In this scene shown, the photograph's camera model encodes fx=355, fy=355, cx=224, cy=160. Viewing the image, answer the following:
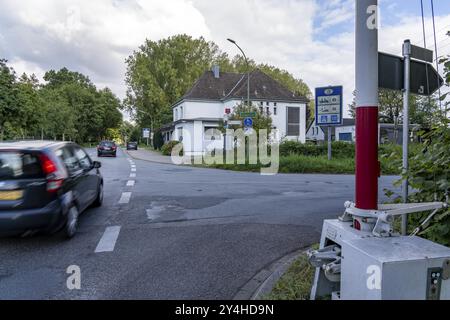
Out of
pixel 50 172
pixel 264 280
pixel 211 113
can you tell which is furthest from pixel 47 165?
pixel 211 113

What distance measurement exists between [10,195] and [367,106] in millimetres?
4726

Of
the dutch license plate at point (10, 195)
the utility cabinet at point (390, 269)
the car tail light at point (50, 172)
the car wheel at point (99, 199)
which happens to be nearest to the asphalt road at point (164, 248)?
the car wheel at point (99, 199)

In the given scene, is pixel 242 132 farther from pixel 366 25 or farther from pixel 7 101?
pixel 7 101

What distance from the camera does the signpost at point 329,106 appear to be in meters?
18.7

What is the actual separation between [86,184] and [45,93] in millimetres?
67750

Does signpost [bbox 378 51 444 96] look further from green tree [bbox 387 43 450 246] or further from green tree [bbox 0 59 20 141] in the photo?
green tree [bbox 0 59 20 141]

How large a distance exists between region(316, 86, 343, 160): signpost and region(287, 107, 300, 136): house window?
20784mm

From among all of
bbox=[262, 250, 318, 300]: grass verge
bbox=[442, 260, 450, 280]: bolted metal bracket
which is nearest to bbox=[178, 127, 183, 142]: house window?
bbox=[262, 250, 318, 300]: grass verge

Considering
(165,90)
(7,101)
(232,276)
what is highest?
(165,90)

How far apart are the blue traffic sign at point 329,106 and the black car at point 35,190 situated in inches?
613

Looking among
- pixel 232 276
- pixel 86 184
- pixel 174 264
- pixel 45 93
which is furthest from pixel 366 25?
pixel 45 93

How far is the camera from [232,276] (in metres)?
4.19

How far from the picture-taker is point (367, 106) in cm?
317

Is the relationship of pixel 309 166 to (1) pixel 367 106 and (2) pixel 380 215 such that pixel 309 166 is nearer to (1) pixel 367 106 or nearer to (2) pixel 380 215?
(1) pixel 367 106
